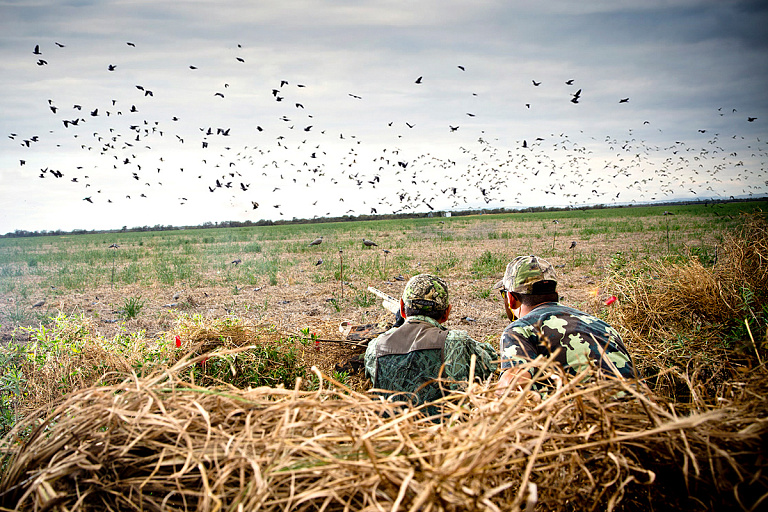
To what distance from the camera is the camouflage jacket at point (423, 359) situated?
10.6 feet

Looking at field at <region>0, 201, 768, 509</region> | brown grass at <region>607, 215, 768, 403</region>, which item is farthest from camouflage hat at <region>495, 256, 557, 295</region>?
brown grass at <region>607, 215, 768, 403</region>

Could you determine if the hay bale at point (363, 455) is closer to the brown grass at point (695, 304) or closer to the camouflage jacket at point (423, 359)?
the camouflage jacket at point (423, 359)

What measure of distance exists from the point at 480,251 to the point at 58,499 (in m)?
20.7

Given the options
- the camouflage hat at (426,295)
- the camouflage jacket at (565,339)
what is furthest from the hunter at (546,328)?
the camouflage hat at (426,295)

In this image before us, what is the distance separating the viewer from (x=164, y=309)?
1118 cm

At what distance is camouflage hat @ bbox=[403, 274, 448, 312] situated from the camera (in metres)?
3.63

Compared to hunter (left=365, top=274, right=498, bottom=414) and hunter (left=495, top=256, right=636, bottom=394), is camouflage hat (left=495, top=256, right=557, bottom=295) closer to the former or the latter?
hunter (left=495, top=256, right=636, bottom=394)

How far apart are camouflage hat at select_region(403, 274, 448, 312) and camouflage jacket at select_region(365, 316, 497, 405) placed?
24 cm

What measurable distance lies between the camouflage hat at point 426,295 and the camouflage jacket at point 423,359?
0.24 m

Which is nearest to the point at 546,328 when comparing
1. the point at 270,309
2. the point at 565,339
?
the point at 565,339

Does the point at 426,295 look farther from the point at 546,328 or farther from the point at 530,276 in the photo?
the point at 546,328

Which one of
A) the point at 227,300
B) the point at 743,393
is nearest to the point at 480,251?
the point at 227,300

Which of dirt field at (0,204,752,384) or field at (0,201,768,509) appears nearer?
field at (0,201,768,509)

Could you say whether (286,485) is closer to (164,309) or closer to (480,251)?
(164,309)
